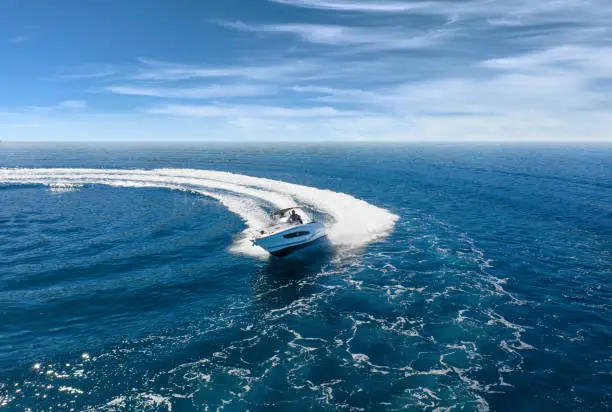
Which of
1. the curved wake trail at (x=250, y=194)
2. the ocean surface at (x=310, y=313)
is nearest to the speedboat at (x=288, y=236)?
the ocean surface at (x=310, y=313)

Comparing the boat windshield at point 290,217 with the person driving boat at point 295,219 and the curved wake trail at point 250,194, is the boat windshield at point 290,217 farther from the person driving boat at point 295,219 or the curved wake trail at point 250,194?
the curved wake trail at point 250,194

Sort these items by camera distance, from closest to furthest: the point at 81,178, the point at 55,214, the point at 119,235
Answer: the point at 119,235 < the point at 55,214 < the point at 81,178

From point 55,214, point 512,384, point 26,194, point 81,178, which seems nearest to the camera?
point 512,384

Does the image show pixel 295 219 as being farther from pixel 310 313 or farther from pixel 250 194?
pixel 250 194

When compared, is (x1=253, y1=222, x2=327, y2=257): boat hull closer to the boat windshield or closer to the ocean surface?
the ocean surface

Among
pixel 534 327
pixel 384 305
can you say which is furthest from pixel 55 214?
pixel 534 327

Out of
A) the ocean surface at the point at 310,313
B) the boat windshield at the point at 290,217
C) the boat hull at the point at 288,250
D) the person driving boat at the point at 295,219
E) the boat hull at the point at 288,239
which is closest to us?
the ocean surface at the point at 310,313

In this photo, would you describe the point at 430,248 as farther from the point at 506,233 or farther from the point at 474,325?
the point at 474,325
